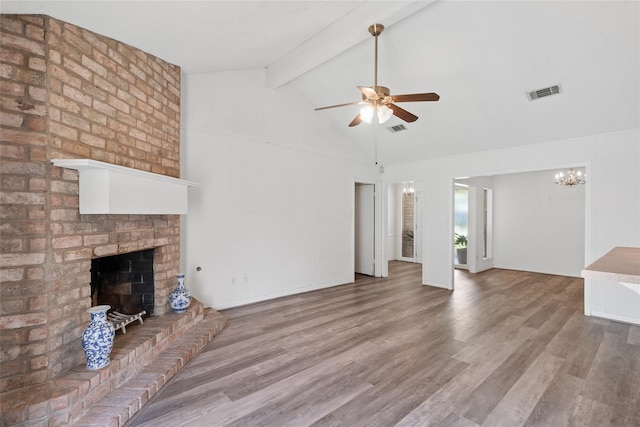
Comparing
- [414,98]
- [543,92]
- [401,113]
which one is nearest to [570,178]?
[543,92]

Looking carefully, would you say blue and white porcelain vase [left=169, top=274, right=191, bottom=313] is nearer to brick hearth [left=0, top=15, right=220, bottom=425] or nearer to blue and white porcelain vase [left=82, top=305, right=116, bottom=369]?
brick hearth [left=0, top=15, right=220, bottom=425]

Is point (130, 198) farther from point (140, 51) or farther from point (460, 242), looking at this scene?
point (460, 242)

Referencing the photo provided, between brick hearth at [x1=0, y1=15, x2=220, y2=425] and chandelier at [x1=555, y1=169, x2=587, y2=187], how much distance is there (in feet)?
Answer: 25.2

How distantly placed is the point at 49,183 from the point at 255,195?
108 inches

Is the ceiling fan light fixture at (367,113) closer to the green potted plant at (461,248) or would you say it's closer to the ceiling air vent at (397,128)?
the ceiling air vent at (397,128)

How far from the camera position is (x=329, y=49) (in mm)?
3467

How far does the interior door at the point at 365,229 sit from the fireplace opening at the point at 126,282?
15.2ft

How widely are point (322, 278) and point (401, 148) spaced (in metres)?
2.96

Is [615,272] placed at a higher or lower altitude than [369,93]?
lower

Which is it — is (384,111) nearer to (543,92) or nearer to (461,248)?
(543,92)

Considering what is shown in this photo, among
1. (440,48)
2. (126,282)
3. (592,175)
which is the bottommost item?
(126,282)

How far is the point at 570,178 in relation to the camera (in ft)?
19.9

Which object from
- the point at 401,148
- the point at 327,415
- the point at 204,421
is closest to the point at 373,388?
the point at 327,415

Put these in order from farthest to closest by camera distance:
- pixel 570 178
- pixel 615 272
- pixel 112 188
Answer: pixel 570 178
pixel 112 188
pixel 615 272
